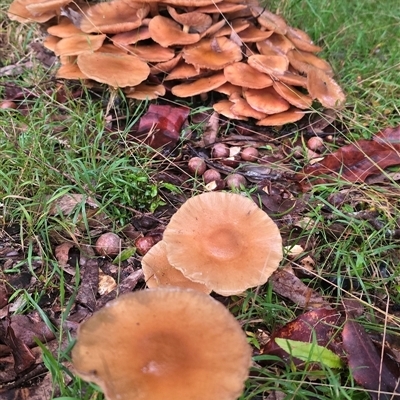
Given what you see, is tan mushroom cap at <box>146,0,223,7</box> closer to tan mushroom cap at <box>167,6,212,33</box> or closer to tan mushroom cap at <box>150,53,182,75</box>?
tan mushroom cap at <box>167,6,212,33</box>

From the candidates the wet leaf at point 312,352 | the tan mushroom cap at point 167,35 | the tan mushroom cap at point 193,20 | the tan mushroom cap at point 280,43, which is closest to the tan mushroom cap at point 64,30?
the tan mushroom cap at point 167,35

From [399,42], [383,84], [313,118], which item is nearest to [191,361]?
[313,118]

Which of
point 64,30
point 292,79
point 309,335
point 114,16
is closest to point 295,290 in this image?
point 309,335

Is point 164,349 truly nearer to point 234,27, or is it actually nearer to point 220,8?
point 220,8

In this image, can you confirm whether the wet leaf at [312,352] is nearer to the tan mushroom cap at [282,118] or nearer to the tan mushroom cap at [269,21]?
the tan mushroom cap at [282,118]

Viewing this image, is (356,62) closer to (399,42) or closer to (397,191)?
(399,42)

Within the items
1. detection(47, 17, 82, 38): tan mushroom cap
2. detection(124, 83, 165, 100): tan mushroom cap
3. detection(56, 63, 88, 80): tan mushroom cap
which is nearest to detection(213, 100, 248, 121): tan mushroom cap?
detection(124, 83, 165, 100): tan mushroom cap

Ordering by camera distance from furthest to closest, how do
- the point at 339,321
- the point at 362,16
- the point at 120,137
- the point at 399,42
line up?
1. the point at 362,16
2. the point at 399,42
3. the point at 120,137
4. the point at 339,321
